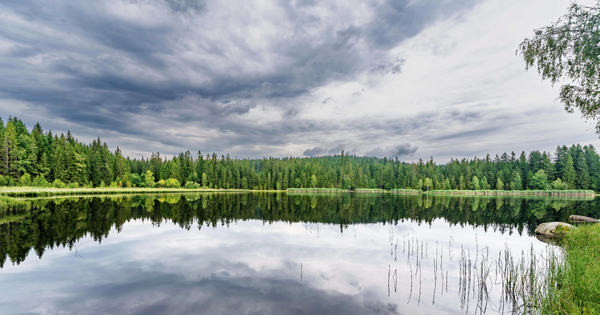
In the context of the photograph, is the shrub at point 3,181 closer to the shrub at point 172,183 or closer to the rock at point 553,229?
the shrub at point 172,183

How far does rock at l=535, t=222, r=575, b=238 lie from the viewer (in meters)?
17.9

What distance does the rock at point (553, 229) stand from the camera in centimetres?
1793

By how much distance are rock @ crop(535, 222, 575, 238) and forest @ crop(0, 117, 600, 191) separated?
9407 centimetres

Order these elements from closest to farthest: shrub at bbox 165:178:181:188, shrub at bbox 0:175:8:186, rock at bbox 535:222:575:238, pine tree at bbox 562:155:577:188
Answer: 1. rock at bbox 535:222:575:238
2. shrub at bbox 0:175:8:186
3. pine tree at bbox 562:155:577:188
4. shrub at bbox 165:178:181:188

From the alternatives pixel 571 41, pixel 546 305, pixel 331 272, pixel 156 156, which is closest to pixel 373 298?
pixel 331 272

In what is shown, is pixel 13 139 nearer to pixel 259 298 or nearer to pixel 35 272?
pixel 35 272

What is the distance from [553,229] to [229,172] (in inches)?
4791

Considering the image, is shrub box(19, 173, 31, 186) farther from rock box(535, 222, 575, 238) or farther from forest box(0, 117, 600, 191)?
rock box(535, 222, 575, 238)

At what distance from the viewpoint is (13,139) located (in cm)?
6812

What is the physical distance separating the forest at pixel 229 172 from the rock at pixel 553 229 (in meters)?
94.1

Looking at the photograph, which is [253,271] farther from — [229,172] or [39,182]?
[229,172]

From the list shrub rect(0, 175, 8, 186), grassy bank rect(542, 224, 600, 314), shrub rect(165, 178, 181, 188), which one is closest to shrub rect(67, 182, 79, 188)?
shrub rect(0, 175, 8, 186)

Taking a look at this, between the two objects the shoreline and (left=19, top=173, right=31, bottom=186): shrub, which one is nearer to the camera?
the shoreline

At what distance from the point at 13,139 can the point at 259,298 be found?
312 feet
